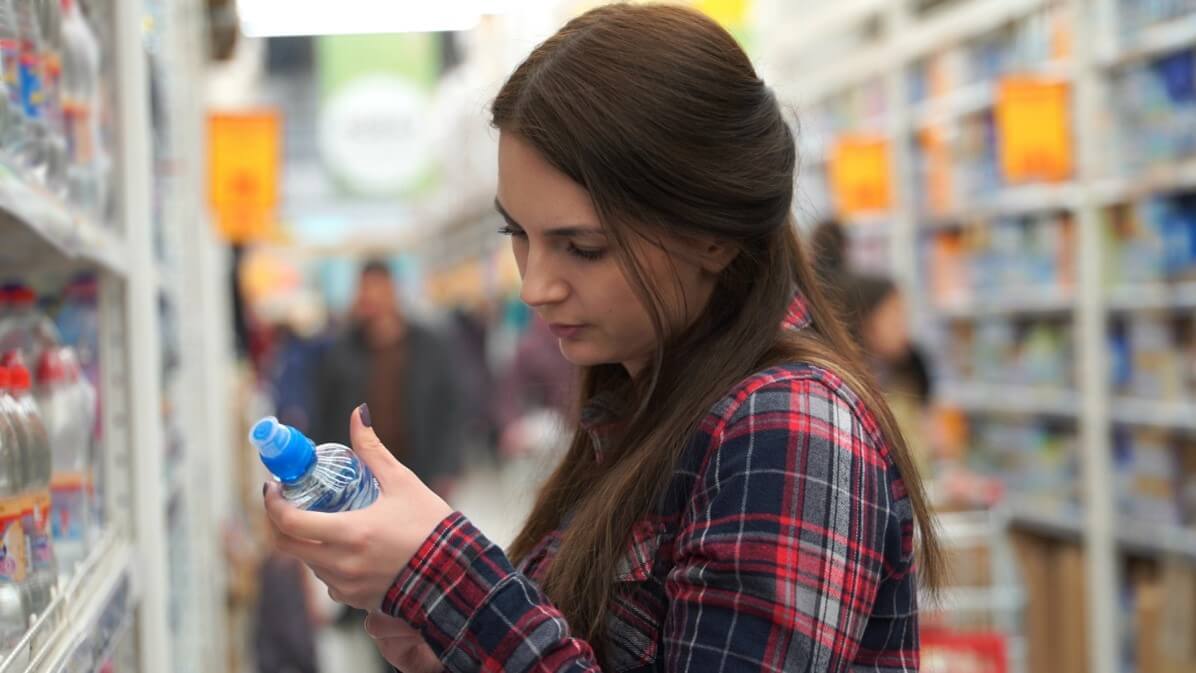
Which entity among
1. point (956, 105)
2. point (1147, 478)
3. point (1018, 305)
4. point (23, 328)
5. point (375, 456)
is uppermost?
point (956, 105)

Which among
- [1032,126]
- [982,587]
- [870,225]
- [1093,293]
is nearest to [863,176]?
[870,225]

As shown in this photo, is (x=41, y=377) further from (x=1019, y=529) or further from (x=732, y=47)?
(x=1019, y=529)

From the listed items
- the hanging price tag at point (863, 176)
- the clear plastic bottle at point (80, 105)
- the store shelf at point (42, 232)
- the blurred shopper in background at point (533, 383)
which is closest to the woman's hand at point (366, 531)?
the store shelf at point (42, 232)

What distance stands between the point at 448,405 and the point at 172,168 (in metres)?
2.75

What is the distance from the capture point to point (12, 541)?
114 cm

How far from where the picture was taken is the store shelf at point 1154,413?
4293 mm

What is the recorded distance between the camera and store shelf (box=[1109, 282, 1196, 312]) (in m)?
4.30

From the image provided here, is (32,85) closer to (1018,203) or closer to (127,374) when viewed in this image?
(127,374)

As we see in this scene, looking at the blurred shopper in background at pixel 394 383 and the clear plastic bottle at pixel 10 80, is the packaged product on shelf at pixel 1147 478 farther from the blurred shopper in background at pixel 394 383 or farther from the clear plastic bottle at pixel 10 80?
the clear plastic bottle at pixel 10 80

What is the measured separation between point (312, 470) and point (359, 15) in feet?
33.0

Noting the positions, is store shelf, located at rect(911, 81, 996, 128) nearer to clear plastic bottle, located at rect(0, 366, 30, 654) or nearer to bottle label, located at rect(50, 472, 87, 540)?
bottle label, located at rect(50, 472, 87, 540)

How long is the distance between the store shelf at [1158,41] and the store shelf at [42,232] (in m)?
3.58

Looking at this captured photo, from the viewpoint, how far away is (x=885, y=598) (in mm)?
1181

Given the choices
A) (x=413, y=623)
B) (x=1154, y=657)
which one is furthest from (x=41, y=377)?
(x=1154, y=657)
